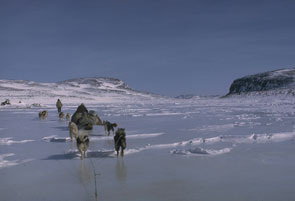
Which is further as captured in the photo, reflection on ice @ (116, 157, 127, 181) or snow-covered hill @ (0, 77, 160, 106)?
snow-covered hill @ (0, 77, 160, 106)

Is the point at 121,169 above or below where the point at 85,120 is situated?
below

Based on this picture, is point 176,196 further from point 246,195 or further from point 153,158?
point 153,158

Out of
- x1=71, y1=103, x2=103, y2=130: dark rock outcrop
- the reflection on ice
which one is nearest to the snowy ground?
the reflection on ice

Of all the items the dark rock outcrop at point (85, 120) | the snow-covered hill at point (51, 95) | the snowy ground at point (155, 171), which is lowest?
the snowy ground at point (155, 171)

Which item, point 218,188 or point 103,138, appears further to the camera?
point 103,138

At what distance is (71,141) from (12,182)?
4.55 m

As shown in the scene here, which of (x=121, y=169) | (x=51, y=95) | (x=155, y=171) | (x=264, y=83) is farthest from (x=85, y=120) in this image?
(x=264, y=83)

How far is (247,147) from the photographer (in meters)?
8.41

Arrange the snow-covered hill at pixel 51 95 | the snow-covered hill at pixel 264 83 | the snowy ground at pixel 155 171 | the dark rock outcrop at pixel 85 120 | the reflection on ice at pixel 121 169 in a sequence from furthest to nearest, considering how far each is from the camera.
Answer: the snow-covered hill at pixel 264 83 < the snow-covered hill at pixel 51 95 < the dark rock outcrop at pixel 85 120 < the reflection on ice at pixel 121 169 < the snowy ground at pixel 155 171

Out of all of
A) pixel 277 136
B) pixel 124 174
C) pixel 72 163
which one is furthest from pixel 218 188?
pixel 277 136

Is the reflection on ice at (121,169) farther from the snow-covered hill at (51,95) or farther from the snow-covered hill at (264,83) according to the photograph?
the snow-covered hill at (264,83)

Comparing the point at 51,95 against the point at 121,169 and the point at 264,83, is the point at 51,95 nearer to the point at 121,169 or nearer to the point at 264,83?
the point at 121,169

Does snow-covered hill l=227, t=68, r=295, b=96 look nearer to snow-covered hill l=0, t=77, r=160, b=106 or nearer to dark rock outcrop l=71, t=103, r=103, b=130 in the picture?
snow-covered hill l=0, t=77, r=160, b=106

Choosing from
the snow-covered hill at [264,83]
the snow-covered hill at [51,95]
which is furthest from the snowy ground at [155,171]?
the snow-covered hill at [264,83]
